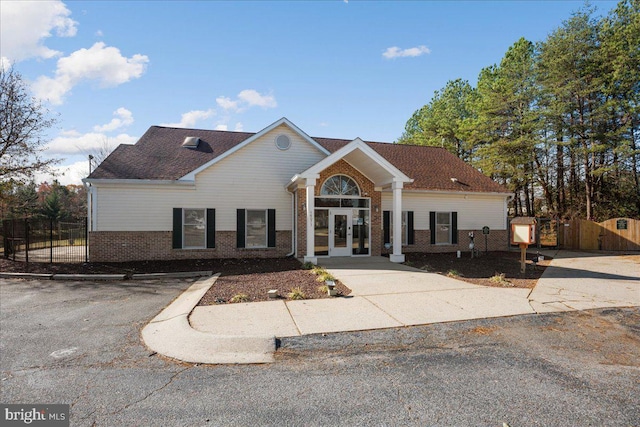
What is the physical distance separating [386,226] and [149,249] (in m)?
10.5

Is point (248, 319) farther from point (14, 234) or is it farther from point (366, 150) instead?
point (14, 234)


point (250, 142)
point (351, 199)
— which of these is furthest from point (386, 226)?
point (250, 142)

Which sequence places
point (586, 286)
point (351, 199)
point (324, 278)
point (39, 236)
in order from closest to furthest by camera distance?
point (586, 286) → point (324, 278) → point (351, 199) → point (39, 236)

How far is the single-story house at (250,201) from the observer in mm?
13539

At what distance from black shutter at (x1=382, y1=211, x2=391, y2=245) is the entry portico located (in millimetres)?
1330

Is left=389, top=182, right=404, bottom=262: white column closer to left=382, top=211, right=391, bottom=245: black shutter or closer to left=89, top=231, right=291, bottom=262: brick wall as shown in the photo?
left=382, top=211, right=391, bottom=245: black shutter

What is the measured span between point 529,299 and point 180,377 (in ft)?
24.3

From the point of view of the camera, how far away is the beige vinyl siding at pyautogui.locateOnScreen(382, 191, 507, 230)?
16.8 m

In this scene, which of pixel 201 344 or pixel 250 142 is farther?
pixel 250 142

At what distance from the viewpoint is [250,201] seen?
48.4 feet

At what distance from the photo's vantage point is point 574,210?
85.0ft

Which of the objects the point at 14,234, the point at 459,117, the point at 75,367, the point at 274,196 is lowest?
the point at 75,367

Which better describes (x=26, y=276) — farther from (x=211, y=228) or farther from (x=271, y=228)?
(x=271, y=228)

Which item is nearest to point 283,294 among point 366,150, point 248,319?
point 248,319
